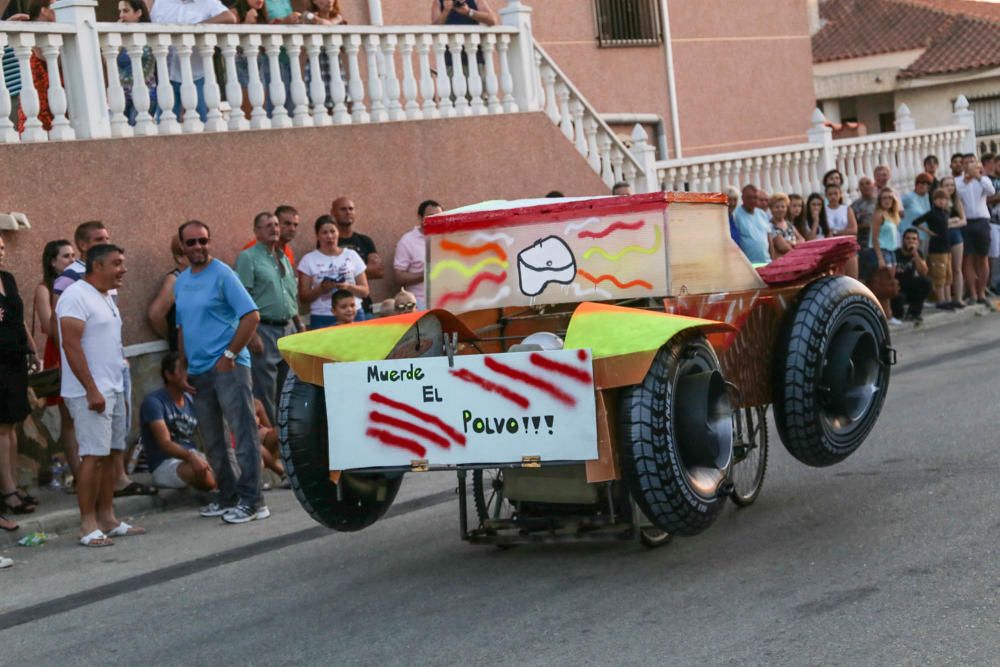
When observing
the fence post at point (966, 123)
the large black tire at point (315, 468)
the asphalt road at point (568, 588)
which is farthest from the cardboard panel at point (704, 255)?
the fence post at point (966, 123)

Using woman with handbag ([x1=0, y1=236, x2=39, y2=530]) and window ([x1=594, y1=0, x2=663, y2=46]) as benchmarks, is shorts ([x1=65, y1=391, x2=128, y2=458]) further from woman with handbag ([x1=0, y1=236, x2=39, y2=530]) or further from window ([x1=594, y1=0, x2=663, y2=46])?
window ([x1=594, y1=0, x2=663, y2=46])

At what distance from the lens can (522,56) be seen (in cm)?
1656

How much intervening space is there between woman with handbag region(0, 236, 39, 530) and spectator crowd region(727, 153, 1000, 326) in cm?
811

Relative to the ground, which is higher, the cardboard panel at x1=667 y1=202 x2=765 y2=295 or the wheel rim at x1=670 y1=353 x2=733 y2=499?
the cardboard panel at x1=667 y1=202 x2=765 y2=295

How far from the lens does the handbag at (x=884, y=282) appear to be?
18.3 m

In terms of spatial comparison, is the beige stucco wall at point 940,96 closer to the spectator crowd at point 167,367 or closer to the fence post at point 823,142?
the fence post at point 823,142

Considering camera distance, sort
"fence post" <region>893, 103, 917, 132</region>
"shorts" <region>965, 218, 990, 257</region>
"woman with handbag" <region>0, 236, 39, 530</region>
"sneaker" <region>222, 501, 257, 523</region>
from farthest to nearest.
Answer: "fence post" <region>893, 103, 917, 132</region> → "shorts" <region>965, 218, 990, 257</region> → "woman with handbag" <region>0, 236, 39, 530</region> → "sneaker" <region>222, 501, 257, 523</region>

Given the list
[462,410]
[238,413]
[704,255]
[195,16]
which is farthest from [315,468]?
[195,16]

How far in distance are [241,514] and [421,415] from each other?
3311 mm

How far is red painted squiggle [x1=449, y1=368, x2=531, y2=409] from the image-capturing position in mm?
7336

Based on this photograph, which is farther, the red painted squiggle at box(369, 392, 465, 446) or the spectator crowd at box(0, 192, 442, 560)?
the spectator crowd at box(0, 192, 442, 560)

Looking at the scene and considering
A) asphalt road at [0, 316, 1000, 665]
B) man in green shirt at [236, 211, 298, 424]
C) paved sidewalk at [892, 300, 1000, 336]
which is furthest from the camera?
paved sidewalk at [892, 300, 1000, 336]

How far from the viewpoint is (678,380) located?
7.40 m

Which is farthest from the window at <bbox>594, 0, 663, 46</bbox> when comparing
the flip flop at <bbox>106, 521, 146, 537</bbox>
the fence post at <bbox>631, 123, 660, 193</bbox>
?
the flip flop at <bbox>106, 521, 146, 537</bbox>
